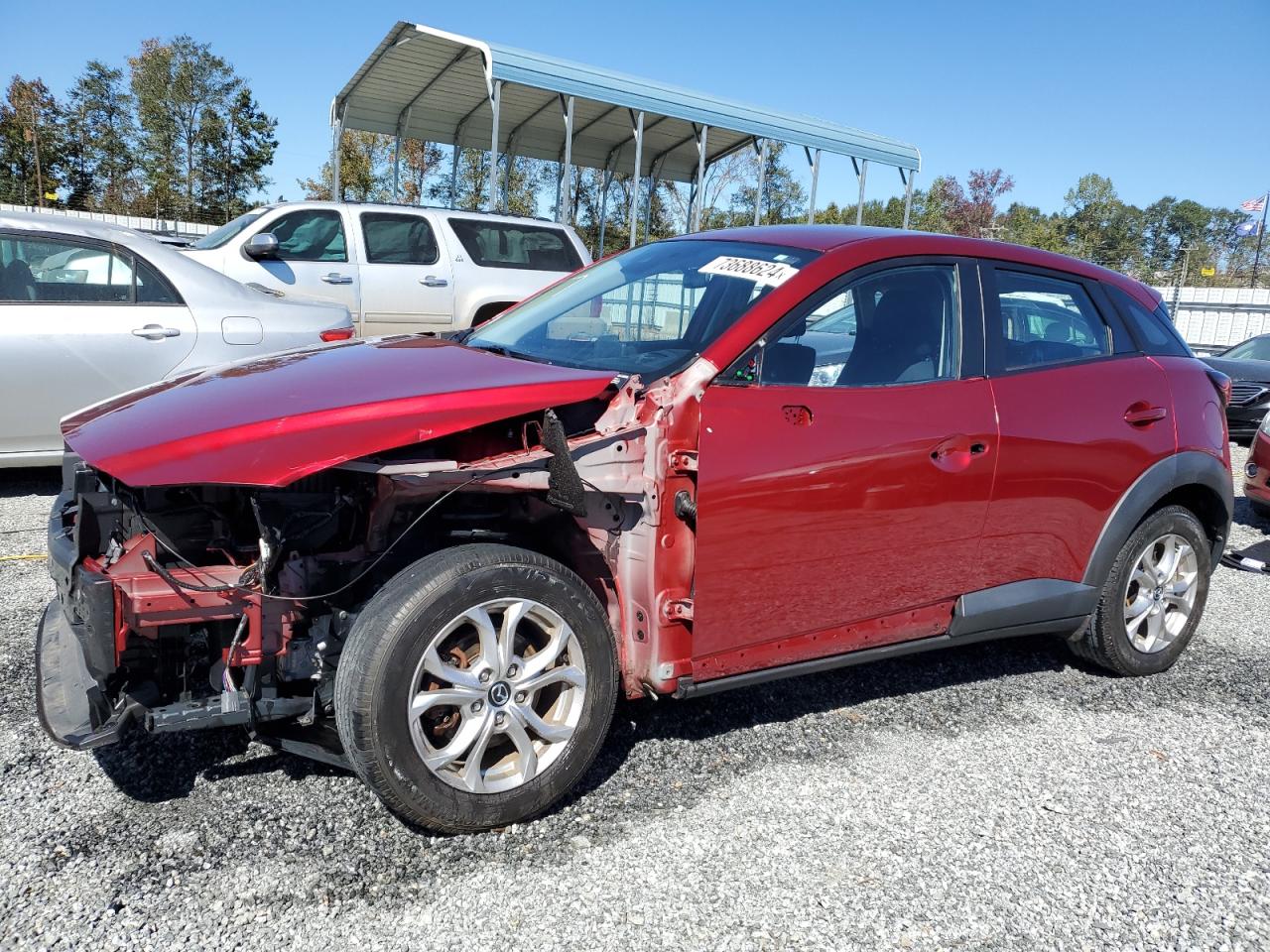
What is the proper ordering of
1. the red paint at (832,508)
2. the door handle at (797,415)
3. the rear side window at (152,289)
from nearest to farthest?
the red paint at (832,508), the door handle at (797,415), the rear side window at (152,289)

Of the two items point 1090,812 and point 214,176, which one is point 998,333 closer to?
point 1090,812

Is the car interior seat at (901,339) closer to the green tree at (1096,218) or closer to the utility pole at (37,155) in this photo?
the utility pole at (37,155)

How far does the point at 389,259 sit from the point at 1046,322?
21.7 ft

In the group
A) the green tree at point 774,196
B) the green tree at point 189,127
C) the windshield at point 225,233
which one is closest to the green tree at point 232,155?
the green tree at point 189,127

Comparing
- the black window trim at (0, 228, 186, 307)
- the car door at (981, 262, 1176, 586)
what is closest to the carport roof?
the black window trim at (0, 228, 186, 307)

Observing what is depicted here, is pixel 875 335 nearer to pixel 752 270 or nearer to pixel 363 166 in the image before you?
pixel 752 270

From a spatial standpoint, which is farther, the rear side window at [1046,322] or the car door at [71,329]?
the car door at [71,329]

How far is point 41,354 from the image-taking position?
17.9 ft

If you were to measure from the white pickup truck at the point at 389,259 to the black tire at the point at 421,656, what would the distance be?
6417 millimetres

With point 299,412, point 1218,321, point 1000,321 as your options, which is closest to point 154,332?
point 299,412

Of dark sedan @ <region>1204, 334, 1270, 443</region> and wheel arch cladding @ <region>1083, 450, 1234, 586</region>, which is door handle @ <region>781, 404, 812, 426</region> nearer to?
wheel arch cladding @ <region>1083, 450, 1234, 586</region>

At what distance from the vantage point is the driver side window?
2.98 meters

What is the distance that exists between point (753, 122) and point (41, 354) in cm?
1175

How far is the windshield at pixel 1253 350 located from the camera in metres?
12.6
